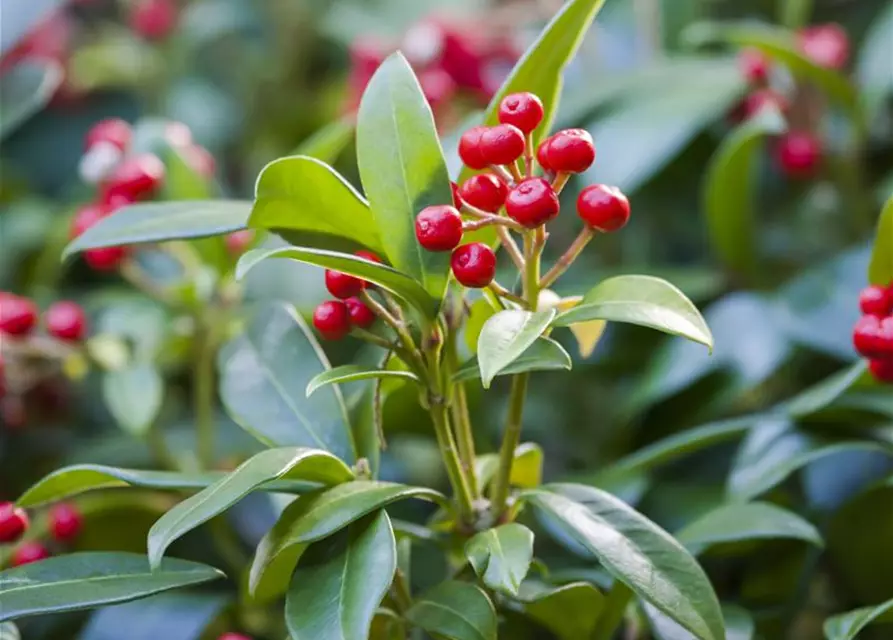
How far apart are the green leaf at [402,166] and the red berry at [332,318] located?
0.04m

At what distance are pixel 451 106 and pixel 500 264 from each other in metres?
0.27

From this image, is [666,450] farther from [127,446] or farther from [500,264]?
[127,446]

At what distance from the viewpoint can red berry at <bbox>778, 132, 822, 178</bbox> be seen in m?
1.11

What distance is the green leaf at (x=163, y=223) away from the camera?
0.60 m

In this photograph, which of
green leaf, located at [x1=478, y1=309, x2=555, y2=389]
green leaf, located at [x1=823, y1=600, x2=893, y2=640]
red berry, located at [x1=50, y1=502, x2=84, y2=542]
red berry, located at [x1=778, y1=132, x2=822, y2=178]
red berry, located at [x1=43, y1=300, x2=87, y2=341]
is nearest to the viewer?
green leaf, located at [x1=478, y1=309, x2=555, y2=389]

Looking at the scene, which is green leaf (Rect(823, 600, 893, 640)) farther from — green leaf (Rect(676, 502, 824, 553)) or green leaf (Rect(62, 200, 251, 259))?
green leaf (Rect(62, 200, 251, 259))

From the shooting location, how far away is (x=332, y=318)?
0.58m

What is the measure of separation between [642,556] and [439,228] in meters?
0.21

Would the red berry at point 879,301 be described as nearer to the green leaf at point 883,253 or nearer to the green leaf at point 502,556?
the green leaf at point 883,253

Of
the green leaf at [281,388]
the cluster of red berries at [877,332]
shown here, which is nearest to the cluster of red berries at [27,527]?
the green leaf at [281,388]

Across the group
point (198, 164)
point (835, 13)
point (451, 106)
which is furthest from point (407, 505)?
point (835, 13)

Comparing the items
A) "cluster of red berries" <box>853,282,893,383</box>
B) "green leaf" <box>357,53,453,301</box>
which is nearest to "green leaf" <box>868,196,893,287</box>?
"cluster of red berries" <box>853,282,893,383</box>

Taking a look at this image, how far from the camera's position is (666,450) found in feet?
2.44

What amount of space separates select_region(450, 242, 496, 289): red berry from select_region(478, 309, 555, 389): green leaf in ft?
0.08
